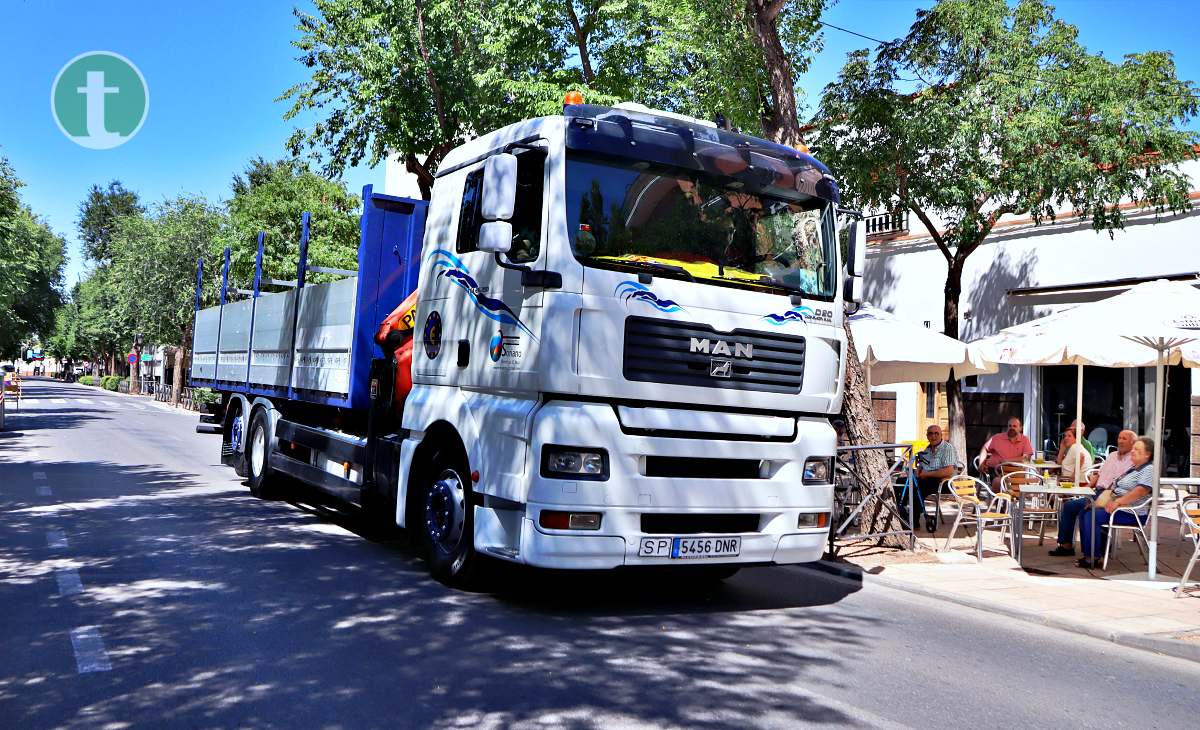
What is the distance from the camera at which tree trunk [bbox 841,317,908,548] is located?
32.6 feet

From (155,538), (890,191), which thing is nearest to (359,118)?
(890,191)

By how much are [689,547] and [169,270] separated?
1824 inches

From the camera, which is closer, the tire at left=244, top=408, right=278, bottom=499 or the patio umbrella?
the patio umbrella

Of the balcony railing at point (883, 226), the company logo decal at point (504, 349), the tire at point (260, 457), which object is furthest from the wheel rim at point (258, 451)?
the balcony railing at point (883, 226)

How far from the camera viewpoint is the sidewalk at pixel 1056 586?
22.7ft

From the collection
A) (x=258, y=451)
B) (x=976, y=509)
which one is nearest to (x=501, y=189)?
(x=976, y=509)

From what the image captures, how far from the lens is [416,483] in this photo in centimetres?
761

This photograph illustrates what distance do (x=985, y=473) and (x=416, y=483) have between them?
8.49 m

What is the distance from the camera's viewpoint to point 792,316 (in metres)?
6.88

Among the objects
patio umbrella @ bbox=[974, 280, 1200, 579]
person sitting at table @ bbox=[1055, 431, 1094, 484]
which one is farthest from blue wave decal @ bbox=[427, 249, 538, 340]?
person sitting at table @ bbox=[1055, 431, 1094, 484]

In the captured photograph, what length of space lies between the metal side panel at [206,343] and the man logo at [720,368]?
9.90 metres

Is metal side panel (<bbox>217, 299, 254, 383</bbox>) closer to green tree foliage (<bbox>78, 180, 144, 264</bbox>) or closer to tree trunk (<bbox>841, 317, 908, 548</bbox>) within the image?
tree trunk (<bbox>841, 317, 908, 548</bbox>)

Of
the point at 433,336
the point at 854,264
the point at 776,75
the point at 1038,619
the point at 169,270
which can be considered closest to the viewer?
the point at 1038,619

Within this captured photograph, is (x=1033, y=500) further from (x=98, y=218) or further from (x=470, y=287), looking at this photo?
(x=98, y=218)
